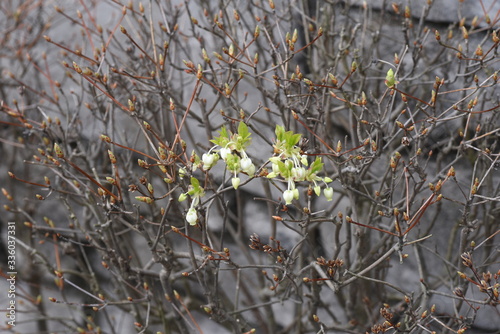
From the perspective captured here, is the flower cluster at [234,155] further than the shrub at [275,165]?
No

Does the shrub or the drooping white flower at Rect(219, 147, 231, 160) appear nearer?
the drooping white flower at Rect(219, 147, 231, 160)

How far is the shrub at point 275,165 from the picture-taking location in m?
1.64

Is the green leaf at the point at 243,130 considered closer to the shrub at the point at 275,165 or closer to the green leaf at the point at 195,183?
the shrub at the point at 275,165

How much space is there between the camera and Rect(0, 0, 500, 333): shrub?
164cm

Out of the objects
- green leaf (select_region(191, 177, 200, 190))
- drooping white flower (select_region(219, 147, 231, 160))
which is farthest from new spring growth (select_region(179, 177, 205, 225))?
drooping white flower (select_region(219, 147, 231, 160))

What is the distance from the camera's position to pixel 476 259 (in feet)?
8.11

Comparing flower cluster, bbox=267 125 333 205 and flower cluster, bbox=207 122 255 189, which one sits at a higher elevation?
flower cluster, bbox=207 122 255 189

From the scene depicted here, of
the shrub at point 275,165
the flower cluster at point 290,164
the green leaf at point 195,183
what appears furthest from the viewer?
the shrub at point 275,165

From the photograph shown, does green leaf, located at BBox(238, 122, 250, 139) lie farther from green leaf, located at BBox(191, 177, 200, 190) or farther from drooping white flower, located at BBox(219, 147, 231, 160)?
green leaf, located at BBox(191, 177, 200, 190)

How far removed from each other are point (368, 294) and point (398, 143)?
660 mm

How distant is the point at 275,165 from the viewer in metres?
1.41

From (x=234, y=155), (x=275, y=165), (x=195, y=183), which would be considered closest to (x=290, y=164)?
(x=275, y=165)

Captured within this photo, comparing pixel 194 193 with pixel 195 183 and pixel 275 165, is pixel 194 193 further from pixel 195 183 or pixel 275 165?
pixel 275 165

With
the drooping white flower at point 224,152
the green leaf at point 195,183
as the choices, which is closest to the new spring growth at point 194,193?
the green leaf at point 195,183
